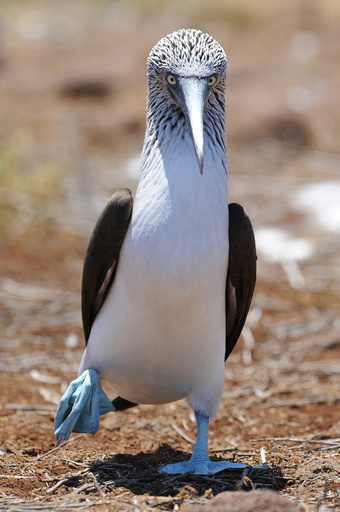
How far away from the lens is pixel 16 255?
8.76 metres

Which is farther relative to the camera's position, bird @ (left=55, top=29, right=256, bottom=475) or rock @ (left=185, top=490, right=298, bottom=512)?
bird @ (left=55, top=29, right=256, bottom=475)

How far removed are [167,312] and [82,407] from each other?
69 cm

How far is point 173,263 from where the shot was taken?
12.9ft

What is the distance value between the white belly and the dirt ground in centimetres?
45

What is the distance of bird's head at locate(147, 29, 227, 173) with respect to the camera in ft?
13.0

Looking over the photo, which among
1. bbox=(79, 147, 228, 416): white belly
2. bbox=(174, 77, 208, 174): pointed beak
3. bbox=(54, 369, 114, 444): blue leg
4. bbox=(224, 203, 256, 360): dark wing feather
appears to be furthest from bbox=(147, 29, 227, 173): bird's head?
bbox=(54, 369, 114, 444): blue leg

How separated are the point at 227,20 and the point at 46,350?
15562 millimetres

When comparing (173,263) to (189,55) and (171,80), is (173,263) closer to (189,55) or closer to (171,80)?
(171,80)

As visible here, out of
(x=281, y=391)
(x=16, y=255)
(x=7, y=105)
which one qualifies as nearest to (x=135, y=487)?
(x=281, y=391)

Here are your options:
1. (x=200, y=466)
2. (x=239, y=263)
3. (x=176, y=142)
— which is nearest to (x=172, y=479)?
(x=200, y=466)

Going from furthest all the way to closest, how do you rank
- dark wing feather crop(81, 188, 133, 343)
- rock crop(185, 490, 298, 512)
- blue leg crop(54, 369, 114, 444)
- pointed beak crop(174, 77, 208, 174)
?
blue leg crop(54, 369, 114, 444), dark wing feather crop(81, 188, 133, 343), pointed beak crop(174, 77, 208, 174), rock crop(185, 490, 298, 512)

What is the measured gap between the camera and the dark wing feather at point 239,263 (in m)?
4.23

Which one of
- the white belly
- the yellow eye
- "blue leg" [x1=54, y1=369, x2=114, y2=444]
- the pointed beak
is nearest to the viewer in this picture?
the pointed beak

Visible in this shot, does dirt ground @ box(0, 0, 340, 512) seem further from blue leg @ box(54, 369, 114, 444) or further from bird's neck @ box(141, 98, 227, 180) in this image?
bird's neck @ box(141, 98, 227, 180)
